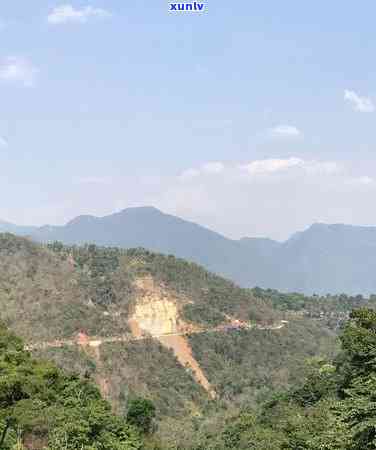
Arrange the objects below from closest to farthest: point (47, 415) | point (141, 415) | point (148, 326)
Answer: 1. point (47, 415)
2. point (141, 415)
3. point (148, 326)

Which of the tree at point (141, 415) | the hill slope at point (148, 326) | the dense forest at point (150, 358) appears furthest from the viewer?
the hill slope at point (148, 326)

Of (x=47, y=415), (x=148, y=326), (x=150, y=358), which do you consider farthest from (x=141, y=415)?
(x=148, y=326)

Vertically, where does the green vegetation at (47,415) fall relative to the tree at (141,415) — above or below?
above

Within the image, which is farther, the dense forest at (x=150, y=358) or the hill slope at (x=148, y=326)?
the hill slope at (x=148, y=326)

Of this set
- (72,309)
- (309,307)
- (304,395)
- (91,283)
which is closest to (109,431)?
(304,395)

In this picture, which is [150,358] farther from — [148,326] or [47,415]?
[47,415]

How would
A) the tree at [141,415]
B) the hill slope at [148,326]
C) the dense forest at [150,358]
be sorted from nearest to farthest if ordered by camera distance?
1. the dense forest at [150,358]
2. the tree at [141,415]
3. the hill slope at [148,326]

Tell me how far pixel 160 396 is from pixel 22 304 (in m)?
20.1

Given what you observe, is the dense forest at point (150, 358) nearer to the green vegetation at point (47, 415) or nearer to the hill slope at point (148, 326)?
the green vegetation at point (47, 415)

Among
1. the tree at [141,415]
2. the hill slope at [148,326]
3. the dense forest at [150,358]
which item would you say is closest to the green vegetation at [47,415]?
the dense forest at [150,358]

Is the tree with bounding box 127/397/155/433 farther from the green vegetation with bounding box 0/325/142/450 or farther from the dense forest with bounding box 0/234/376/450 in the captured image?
the green vegetation with bounding box 0/325/142/450

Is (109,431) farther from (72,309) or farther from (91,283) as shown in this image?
(91,283)

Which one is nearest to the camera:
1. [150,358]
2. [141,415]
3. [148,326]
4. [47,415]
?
[47,415]

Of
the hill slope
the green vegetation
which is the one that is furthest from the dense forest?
the hill slope
